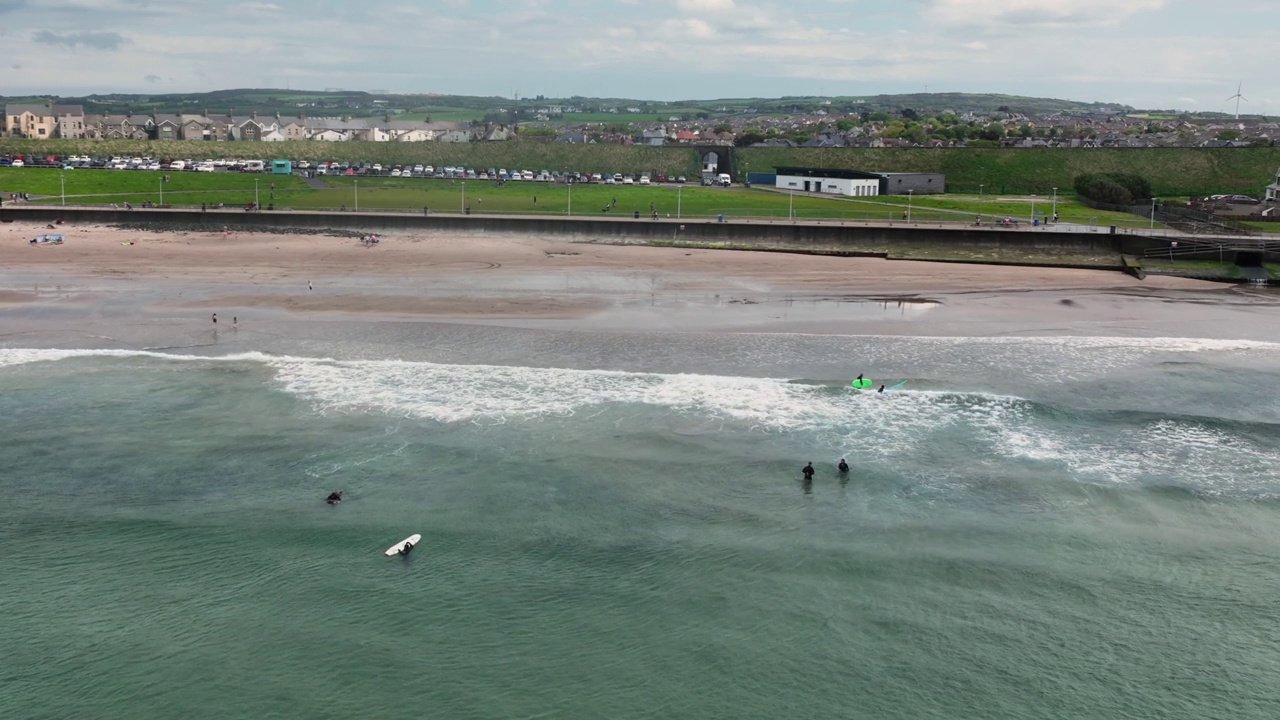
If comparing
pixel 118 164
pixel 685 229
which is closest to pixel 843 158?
pixel 685 229

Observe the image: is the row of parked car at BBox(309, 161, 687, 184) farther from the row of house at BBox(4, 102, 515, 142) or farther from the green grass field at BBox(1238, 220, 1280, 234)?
the green grass field at BBox(1238, 220, 1280, 234)

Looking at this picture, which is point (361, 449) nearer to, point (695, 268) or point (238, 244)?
point (695, 268)

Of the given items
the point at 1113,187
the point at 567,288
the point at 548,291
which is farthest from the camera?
the point at 1113,187

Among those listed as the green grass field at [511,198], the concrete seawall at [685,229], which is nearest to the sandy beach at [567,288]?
the concrete seawall at [685,229]

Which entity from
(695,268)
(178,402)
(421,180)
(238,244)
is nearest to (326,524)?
(178,402)

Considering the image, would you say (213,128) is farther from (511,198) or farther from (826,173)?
(826,173)

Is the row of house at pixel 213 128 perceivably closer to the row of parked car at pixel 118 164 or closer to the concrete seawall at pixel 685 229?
the row of parked car at pixel 118 164
